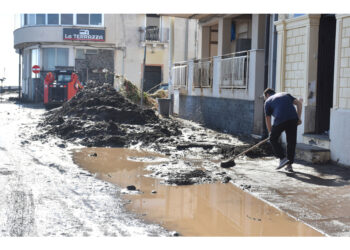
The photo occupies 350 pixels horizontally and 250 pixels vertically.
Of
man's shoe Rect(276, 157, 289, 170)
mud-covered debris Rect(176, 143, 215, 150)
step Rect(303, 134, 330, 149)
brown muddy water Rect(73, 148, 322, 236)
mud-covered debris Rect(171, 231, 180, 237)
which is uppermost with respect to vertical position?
step Rect(303, 134, 330, 149)

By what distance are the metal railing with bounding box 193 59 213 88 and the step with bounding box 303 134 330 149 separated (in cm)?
709

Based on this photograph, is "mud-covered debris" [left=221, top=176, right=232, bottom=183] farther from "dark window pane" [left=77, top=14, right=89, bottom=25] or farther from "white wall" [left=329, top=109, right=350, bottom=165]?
"dark window pane" [left=77, top=14, right=89, bottom=25]

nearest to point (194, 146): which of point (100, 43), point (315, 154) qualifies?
point (315, 154)

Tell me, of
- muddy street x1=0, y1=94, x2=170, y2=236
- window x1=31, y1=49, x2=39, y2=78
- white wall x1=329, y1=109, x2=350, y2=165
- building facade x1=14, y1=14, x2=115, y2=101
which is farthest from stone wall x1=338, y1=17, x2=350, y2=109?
window x1=31, y1=49, x2=39, y2=78

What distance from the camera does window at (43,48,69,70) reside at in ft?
118

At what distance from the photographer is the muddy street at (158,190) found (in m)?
5.43

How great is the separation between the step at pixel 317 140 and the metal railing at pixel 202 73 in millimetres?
7095

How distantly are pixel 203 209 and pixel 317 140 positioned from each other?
16.9 ft

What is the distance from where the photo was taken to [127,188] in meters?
7.30

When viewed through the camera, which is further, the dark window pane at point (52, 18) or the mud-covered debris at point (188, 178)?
the dark window pane at point (52, 18)

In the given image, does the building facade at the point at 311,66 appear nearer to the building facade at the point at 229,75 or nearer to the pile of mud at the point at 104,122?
the building facade at the point at 229,75

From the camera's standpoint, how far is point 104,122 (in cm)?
1505

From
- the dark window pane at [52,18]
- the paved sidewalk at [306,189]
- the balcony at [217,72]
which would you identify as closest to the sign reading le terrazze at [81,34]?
the dark window pane at [52,18]
